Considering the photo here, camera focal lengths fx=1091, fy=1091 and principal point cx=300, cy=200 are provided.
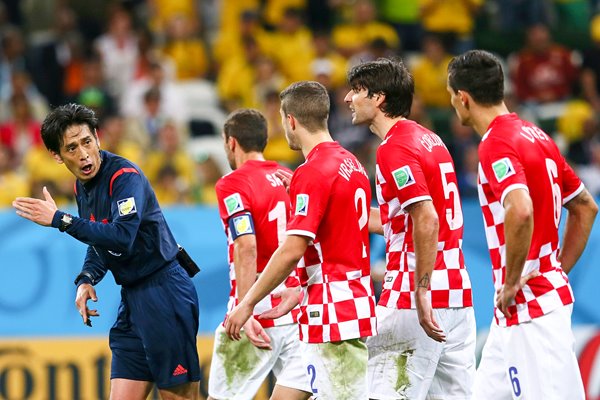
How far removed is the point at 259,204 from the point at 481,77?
203cm

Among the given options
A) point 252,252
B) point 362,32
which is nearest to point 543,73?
point 362,32

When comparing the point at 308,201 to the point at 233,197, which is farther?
the point at 233,197

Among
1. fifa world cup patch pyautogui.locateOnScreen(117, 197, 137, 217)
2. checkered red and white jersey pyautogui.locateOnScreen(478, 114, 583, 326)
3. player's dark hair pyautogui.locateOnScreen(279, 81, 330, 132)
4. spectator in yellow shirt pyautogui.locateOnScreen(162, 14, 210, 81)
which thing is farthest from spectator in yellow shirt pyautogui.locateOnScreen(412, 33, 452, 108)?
checkered red and white jersey pyautogui.locateOnScreen(478, 114, 583, 326)

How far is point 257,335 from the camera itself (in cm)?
694

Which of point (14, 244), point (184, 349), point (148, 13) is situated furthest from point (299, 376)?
point (148, 13)

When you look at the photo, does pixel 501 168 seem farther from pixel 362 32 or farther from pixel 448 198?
pixel 362 32

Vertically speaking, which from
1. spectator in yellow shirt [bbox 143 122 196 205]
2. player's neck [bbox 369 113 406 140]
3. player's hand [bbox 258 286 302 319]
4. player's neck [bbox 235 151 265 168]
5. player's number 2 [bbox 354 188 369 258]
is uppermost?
spectator in yellow shirt [bbox 143 122 196 205]

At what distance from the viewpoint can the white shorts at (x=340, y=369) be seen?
5.98 m

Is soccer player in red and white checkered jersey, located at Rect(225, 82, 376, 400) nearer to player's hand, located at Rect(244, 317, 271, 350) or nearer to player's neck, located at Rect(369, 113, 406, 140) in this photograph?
player's neck, located at Rect(369, 113, 406, 140)

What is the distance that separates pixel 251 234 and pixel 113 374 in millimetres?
1243

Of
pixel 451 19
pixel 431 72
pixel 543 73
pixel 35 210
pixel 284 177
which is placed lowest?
pixel 35 210

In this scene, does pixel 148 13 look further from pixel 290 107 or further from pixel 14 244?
pixel 290 107

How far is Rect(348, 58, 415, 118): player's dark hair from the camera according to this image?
20.5 feet

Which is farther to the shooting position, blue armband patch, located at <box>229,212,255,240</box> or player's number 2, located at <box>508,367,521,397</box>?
blue armband patch, located at <box>229,212,255,240</box>
